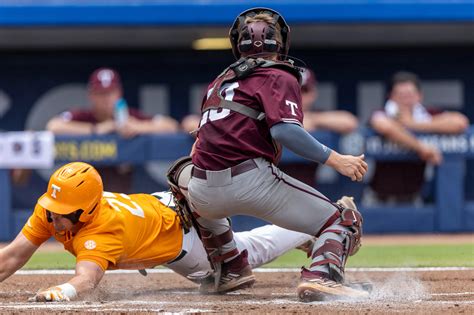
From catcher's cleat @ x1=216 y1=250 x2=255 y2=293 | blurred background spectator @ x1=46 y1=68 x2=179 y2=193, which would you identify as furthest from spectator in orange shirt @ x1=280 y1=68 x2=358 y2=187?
catcher's cleat @ x1=216 y1=250 x2=255 y2=293

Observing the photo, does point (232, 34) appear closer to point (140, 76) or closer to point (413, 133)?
point (413, 133)

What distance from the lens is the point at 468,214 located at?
10328mm

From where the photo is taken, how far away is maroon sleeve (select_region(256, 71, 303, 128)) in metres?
4.85

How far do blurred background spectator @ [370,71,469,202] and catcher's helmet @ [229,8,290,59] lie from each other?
17.0 ft

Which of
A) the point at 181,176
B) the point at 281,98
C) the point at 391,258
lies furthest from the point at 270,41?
the point at 391,258

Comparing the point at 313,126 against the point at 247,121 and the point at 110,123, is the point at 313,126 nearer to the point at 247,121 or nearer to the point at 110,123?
the point at 110,123

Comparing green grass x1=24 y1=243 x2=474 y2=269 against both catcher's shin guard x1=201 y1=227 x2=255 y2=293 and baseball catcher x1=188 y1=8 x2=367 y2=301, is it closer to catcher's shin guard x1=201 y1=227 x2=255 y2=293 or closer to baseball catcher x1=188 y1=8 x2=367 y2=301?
catcher's shin guard x1=201 y1=227 x2=255 y2=293

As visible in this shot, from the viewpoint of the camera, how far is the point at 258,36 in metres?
5.17

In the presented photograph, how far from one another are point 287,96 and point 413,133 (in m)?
5.66

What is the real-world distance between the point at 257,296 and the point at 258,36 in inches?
54.6

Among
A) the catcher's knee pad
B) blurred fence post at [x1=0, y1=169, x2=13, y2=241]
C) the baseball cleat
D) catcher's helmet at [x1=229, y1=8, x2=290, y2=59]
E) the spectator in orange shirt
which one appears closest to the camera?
catcher's helmet at [x1=229, y1=8, x2=290, y2=59]

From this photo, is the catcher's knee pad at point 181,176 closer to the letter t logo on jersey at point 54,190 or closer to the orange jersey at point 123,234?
the orange jersey at point 123,234

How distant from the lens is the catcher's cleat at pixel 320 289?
16.4 ft

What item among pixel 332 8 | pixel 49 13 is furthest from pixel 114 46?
pixel 332 8
